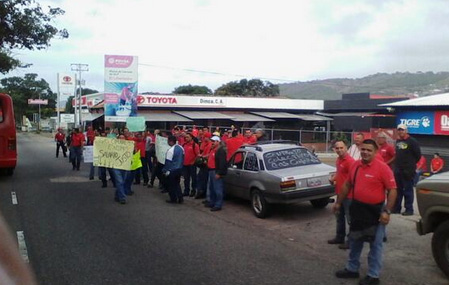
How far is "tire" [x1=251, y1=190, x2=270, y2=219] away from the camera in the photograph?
356 inches

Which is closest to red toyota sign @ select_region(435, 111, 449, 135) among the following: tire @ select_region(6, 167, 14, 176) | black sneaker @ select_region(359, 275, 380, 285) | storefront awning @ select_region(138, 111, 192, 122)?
black sneaker @ select_region(359, 275, 380, 285)

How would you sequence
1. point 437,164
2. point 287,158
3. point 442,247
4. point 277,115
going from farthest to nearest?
point 277,115
point 437,164
point 287,158
point 442,247

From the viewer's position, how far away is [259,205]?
30.4 feet

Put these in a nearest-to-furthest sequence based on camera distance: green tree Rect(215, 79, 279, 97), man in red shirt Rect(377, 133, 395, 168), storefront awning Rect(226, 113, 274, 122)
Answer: man in red shirt Rect(377, 133, 395, 168), storefront awning Rect(226, 113, 274, 122), green tree Rect(215, 79, 279, 97)

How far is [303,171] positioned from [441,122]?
12820 mm

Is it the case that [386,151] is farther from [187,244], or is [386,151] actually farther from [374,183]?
[187,244]

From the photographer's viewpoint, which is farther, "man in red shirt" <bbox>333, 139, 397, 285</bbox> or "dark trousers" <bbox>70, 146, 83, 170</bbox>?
"dark trousers" <bbox>70, 146, 83, 170</bbox>

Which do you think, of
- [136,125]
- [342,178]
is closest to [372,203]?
[342,178]

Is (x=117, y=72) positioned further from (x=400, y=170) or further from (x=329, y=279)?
(x=329, y=279)

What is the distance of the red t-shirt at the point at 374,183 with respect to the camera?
207 inches

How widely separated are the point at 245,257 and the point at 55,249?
2836 mm

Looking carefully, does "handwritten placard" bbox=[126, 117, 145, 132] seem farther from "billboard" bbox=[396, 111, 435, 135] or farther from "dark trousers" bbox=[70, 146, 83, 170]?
"billboard" bbox=[396, 111, 435, 135]

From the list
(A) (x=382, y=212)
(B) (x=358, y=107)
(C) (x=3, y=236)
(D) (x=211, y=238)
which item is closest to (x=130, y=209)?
(D) (x=211, y=238)

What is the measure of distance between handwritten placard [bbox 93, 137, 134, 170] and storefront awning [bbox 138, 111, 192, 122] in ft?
72.6
